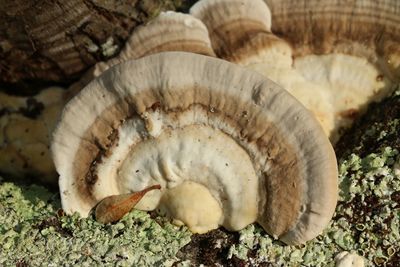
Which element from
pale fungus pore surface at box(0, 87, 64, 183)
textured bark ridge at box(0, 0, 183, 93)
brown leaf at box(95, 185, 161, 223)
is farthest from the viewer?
pale fungus pore surface at box(0, 87, 64, 183)

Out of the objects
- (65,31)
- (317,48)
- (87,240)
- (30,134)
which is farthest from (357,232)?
(30,134)

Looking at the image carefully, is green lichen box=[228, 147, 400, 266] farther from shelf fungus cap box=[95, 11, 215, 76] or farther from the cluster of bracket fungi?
shelf fungus cap box=[95, 11, 215, 76]

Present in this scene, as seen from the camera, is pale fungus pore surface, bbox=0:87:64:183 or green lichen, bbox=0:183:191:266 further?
pale fungus pore surface, bbox=0:87:64:183

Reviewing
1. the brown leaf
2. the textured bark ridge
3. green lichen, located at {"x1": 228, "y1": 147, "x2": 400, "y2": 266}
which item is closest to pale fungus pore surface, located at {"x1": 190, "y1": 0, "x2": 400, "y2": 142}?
the textured bark ridge

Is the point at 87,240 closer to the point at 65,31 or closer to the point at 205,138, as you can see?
the point at 205,138

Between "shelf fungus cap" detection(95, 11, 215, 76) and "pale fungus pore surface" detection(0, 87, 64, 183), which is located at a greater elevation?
"shelf fungus cap" detection(95, 11, 215, 76)

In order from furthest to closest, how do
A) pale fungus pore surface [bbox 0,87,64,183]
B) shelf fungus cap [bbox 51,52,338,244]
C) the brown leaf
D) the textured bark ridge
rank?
pale fungus pore surface [bbox 0,87,64,183] → the textured bark ridge → the brown leaf → shelf fungus cap [bbox 51,52,338,244]

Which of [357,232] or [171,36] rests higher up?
[171,36]
